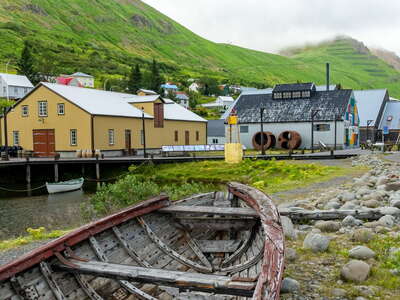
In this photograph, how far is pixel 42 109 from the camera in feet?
133

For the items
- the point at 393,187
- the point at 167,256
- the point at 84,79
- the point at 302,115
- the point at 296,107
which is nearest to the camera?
the point at 167,256

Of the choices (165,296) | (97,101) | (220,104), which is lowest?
(165,296)

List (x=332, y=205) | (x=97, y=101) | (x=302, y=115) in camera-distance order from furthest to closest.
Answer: (x=302, y=115) < (x=97, y=101) < (x=332, y=205)

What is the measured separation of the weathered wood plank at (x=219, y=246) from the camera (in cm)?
722

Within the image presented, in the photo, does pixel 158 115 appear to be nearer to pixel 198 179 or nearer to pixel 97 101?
pixel 97 101

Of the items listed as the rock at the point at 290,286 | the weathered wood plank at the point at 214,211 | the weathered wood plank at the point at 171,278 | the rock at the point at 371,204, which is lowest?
the rock at the point at 290,286

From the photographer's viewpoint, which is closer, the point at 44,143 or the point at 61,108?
the point at 61,108

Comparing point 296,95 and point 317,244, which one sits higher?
point 296,95

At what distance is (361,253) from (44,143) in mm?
38628

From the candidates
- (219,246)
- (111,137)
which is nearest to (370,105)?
(111,137)

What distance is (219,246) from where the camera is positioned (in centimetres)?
728

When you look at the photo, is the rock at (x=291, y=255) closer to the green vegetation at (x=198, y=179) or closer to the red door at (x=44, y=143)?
the green vegetation at (x=198, y=179)

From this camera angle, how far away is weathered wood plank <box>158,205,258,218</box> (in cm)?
678

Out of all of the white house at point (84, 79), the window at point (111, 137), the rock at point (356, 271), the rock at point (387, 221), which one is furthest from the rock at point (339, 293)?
the white house at point (84, 79)
